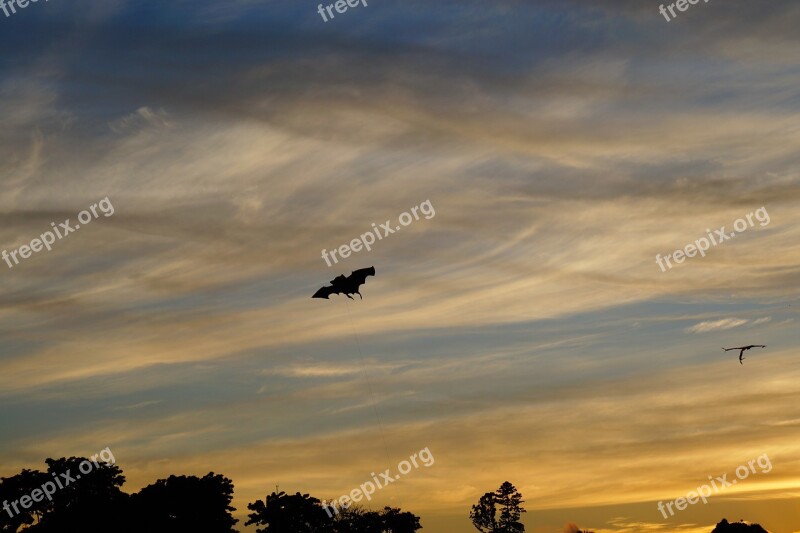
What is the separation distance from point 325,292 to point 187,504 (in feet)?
141

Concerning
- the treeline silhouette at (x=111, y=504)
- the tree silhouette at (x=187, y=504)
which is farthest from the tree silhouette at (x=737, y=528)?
the tree silhouette at (x=187, y=504)

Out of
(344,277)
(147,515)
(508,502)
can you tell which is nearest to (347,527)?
(508,502)

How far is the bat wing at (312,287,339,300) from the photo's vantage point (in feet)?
157

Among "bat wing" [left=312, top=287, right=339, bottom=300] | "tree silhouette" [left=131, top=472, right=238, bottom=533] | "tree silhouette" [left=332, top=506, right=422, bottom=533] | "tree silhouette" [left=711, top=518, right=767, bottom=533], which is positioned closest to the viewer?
"bat wing" [left=312, top=287, right=339, bottom=300]

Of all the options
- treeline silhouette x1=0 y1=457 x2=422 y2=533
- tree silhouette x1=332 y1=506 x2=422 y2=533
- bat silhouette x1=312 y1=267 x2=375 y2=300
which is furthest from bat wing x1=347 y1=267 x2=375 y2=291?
tree silhouette x1=332 y1=506 x2=422 y2=533

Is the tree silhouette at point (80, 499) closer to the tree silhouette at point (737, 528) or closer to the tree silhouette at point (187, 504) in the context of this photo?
the tree silhouette at point (187, 504)

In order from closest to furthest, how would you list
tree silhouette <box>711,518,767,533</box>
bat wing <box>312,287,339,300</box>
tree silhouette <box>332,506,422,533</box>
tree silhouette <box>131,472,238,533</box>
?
1. bat wing <box>312,287,339,300</box>
2. tree silhouette <box>711,518,767,533</box>
3. tree silhouette <box>131,472,238,533</box>
4. tree silhouette <box>332,506,422,533</box>

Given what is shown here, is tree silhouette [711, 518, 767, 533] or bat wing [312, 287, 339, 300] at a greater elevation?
bat wing [312, 287, 339, 300]

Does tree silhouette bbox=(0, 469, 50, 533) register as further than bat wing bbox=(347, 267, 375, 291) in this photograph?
Yes

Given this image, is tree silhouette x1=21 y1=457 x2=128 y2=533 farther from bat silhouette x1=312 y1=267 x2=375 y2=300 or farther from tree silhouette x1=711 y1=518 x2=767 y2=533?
tree silhouette x1=711 y1=518 x2=767 y2=533

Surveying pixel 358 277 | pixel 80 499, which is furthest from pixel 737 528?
pixel 80 499

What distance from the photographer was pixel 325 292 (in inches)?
1900

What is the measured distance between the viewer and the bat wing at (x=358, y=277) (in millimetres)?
48281

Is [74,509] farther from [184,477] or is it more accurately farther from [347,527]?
[347,527]
